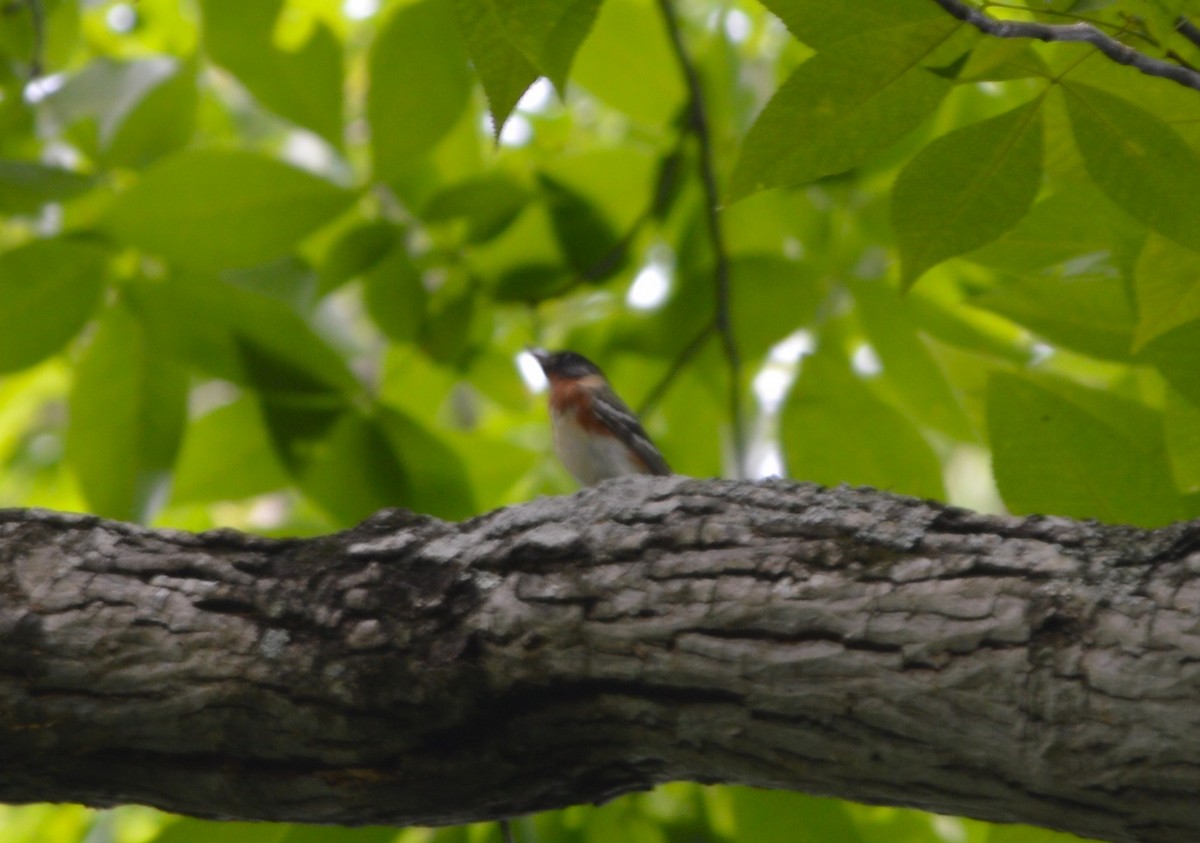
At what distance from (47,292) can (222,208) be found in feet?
2.21

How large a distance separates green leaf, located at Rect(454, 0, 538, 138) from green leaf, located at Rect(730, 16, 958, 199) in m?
0.43

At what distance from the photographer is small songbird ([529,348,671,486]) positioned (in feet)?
18.4

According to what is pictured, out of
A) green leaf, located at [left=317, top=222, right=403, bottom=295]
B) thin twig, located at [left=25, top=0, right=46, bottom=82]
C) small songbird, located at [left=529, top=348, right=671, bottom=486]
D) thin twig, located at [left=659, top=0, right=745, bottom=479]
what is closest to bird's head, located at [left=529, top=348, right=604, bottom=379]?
small songbird, located at [left=529, top=348, right=671, bottom=486]

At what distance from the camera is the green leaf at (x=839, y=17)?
2125 mm

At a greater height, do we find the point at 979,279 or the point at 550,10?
the point at 979,279

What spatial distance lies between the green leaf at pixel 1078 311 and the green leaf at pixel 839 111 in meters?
1.08

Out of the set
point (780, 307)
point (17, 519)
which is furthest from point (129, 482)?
point (780, 307)

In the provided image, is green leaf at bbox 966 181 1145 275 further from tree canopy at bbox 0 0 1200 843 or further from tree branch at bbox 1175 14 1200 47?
tree branch at bbox 1175 14 1200 47

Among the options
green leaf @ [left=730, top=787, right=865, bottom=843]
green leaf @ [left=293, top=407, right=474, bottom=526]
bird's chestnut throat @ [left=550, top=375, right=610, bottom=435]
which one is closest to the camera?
green leaf @ [left=730, top=787, right=865, bottom=843]

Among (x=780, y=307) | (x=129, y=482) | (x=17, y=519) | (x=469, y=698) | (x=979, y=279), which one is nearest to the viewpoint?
(x=469, y=698)

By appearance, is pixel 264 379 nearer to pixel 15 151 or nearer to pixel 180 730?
pixel 180 730

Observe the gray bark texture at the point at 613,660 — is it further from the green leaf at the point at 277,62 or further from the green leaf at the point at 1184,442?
the green leaf at the point at 277,62

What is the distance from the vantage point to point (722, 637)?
93.0 inches

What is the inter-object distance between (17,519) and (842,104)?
2.01 metres
